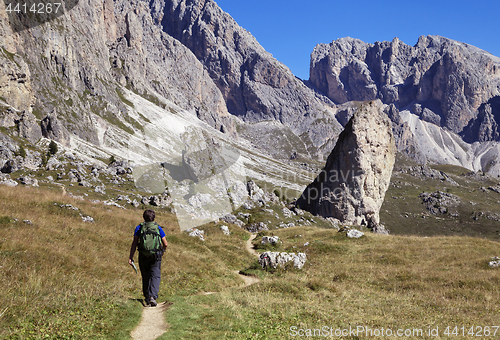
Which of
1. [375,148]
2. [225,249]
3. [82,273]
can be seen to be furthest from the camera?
[375,148]

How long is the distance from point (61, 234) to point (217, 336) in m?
12.1

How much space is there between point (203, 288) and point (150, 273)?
4934 millimetres

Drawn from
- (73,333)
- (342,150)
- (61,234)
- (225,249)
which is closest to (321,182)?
(342,150)

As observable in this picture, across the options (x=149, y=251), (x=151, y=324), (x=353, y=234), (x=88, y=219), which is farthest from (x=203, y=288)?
(x=353, y=234)

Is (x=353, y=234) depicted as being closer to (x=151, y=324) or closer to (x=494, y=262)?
(x=494, y=262)

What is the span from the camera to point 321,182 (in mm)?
91062

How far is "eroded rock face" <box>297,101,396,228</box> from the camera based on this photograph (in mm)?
81938

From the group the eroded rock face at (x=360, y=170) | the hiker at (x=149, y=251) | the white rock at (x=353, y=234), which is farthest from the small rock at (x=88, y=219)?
the eroded rock face at (x=360, y=170)

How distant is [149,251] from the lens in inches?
465

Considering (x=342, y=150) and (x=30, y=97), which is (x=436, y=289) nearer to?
(x=342, y=150)

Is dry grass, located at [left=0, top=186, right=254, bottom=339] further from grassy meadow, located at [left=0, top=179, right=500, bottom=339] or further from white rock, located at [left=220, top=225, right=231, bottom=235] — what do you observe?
white rock, located at [left=220, top=225, right=231, bottom=235]

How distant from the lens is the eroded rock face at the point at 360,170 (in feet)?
269

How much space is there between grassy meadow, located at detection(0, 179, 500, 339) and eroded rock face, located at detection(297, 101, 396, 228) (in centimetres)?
5714

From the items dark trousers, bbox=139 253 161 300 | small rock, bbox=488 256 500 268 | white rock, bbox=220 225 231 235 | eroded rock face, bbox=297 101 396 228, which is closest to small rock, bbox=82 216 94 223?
dark trousers, bbox=139 253 161 300
